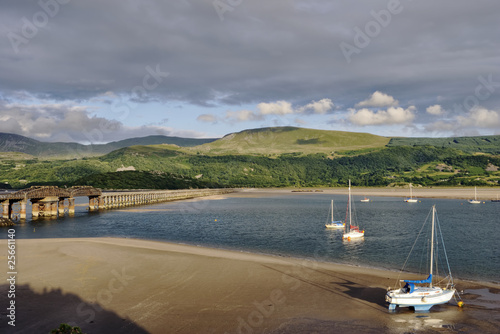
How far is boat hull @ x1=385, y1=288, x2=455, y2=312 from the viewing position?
21.8m

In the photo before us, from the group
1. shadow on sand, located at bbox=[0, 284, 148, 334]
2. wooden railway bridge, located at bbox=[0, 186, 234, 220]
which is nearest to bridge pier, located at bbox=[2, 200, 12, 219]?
wooden railway bridge, located at bbox=[0, 186, 234, 220]

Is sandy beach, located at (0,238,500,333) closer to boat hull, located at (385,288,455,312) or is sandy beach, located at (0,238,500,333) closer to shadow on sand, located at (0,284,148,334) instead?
shadow on sand, located at (0,284,148,334)

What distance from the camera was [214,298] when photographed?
23.2 meters

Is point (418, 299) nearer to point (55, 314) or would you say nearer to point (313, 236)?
point (55, 314)

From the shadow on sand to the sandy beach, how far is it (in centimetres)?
5

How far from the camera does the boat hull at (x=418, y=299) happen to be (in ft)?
71.4

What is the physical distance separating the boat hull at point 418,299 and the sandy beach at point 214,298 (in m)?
0.61

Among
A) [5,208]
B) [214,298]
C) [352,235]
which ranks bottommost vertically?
[352,235]

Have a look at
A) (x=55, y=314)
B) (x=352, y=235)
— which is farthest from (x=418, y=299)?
(x=352, y=235)

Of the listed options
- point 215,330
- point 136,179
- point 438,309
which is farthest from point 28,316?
point 136,179

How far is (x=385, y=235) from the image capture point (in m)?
53.2

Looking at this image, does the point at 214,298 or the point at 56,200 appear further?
the point at 56,200

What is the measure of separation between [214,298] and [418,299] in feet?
41.7

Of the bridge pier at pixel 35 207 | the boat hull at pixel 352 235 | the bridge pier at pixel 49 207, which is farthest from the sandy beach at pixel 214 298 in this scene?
the bridge pier at pixel 49 207
